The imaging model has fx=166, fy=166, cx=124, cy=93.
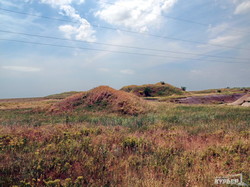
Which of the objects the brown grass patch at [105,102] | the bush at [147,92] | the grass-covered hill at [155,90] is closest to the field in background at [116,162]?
the brown grass patch at [105,102]

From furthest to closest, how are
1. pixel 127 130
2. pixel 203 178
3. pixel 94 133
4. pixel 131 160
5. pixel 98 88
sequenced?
pixel 98 88 < pixel 127 130 < pixel 94 133 < pixel 131 160 < pixel 203 178

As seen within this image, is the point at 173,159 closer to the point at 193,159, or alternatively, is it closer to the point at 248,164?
the point at 193,159

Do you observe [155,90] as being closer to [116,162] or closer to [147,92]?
[147,92]

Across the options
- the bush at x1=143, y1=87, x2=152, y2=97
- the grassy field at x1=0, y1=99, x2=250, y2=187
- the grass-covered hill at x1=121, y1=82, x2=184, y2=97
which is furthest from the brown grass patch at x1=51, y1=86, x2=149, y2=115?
the bush at x1=143, y1=87, x2=152, y2=97

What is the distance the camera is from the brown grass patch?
22422 millimetres

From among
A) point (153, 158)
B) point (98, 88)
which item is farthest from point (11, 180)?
point (98, 88)

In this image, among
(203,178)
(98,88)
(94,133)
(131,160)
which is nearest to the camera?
(203,178)

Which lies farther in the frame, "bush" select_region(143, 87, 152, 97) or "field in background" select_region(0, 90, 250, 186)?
"bush" select_region(143, 87, 152, 97)

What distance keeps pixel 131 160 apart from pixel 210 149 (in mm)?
3138

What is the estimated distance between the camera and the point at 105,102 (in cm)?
2511

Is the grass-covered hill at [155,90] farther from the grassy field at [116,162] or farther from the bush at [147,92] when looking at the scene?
the grassy field at [116,162]

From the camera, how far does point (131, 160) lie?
5582 mm

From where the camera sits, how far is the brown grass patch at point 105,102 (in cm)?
2242

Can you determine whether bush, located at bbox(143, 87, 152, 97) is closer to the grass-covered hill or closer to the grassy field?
the grass-covered hill
